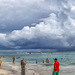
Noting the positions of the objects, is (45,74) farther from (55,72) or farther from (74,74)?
(55,72)

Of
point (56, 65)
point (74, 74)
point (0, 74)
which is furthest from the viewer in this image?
point (74, 74)

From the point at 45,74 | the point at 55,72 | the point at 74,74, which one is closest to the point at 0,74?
the point at 45,74

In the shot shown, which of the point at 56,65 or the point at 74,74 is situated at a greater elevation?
Answer: the point at 56,65

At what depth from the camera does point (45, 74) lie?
19.8 m

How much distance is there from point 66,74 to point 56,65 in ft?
29.6

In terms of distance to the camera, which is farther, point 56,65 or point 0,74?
point 0,74

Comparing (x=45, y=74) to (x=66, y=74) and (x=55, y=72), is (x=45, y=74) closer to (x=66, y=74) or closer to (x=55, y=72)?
(x=66, y=74)

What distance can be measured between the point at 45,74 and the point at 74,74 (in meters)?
4.08

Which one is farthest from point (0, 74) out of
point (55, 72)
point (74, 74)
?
point (74, 74)

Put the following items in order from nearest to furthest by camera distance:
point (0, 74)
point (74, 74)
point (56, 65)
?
1. point (56, 65)
2. point (0, 74)
3. point (74, 74)

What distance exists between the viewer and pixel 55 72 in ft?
38.1

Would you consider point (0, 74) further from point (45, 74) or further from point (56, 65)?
point (56, 65)

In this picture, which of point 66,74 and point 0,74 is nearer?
point 0,74

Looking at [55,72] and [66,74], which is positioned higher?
[55,72]
